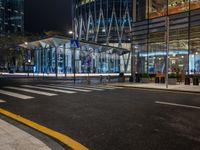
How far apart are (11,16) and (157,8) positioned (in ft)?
434

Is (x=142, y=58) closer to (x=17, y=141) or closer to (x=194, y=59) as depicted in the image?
(x=194, y=59)

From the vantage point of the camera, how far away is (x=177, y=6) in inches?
1061

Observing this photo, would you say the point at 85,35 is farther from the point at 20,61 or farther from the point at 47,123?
the point at 47,123

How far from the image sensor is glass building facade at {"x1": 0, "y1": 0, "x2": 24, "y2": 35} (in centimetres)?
13750

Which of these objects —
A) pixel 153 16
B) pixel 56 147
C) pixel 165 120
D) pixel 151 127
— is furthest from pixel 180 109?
→ pixel 153 16

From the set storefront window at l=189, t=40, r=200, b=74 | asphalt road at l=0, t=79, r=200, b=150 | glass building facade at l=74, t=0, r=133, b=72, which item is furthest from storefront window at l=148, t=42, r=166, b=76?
glass building facade at l=74, t=0, r=133, b=72

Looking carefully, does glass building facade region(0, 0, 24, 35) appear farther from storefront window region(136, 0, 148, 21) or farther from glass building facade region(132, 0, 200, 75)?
glass building facade region(132, 0, 200, 75)

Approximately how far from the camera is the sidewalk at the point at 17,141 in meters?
4.29

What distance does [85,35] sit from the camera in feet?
281

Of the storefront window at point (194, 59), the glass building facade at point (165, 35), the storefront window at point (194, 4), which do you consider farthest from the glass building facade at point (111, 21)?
the storefront window at point (194, 4)

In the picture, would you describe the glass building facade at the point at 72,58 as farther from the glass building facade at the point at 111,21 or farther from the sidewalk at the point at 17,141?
the sidewalk at the point at 17,141

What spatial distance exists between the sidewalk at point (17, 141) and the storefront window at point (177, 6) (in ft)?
83.3

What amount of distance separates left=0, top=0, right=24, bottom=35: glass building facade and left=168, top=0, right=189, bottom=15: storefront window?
125659 mm

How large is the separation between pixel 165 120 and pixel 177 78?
1514 centimetres
